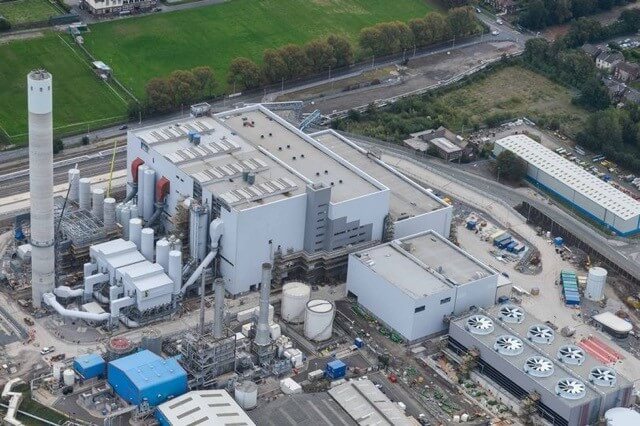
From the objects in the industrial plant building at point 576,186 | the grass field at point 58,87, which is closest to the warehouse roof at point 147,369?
the grass field at point 58,87

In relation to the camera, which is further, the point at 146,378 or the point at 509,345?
the point at 509,345

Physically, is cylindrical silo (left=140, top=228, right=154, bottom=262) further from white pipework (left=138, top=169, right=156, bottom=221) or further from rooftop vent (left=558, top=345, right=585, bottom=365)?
rooftop vent (left=558, top=345, right=585, bottom=365)

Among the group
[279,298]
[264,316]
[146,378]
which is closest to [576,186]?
[279,298]

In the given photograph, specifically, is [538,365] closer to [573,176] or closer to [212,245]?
[212,245]

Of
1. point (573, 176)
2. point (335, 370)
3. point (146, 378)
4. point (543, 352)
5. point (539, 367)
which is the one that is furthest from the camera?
point (573, 176)

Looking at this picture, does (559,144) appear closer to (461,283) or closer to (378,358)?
(461,283)

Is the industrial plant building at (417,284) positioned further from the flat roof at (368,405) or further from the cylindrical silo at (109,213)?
the cylindrical silo at (109,213)

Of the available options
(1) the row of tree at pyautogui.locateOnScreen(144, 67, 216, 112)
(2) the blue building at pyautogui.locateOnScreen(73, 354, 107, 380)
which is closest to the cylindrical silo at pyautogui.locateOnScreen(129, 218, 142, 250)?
(2) the blue building at pyautogui.locateOnScreen(73, 354, 107, 380)

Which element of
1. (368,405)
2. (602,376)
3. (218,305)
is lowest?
(368,405)
